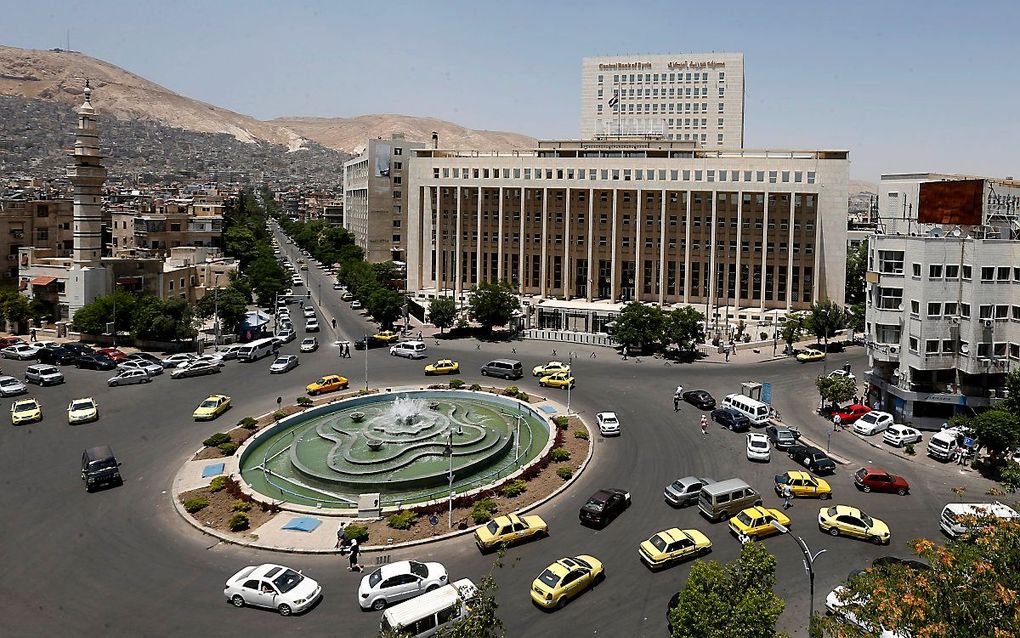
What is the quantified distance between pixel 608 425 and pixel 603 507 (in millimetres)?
12185

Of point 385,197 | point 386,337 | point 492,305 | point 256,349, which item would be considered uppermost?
point 385,197

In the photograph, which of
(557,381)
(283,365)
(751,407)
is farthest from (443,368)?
(751,407)

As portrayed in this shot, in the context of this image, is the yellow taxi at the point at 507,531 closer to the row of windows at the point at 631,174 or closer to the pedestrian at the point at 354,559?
the pedestrian at the point at 354,559

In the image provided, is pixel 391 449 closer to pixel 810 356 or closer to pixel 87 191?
pixel 810 356

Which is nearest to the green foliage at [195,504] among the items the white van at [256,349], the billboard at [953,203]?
the white van at [256,349]

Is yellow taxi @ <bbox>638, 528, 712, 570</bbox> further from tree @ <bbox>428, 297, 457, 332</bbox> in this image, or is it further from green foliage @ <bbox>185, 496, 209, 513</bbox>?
tree @ <bbox>428, 297, 457, 332</bbox>

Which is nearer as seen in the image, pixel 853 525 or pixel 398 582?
pixel 398 582

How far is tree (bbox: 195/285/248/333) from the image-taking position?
68000 mm

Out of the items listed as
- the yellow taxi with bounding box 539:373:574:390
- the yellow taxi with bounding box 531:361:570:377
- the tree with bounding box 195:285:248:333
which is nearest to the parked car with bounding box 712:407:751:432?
the yellow taxi with bounding box 539:373:574:390

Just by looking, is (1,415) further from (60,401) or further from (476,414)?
(476,414)

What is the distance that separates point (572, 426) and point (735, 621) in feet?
88.7

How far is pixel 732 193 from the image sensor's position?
3214 inches

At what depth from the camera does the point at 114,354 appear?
60094 millimetres

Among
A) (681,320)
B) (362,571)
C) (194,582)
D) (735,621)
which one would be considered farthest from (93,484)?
(681,320)
